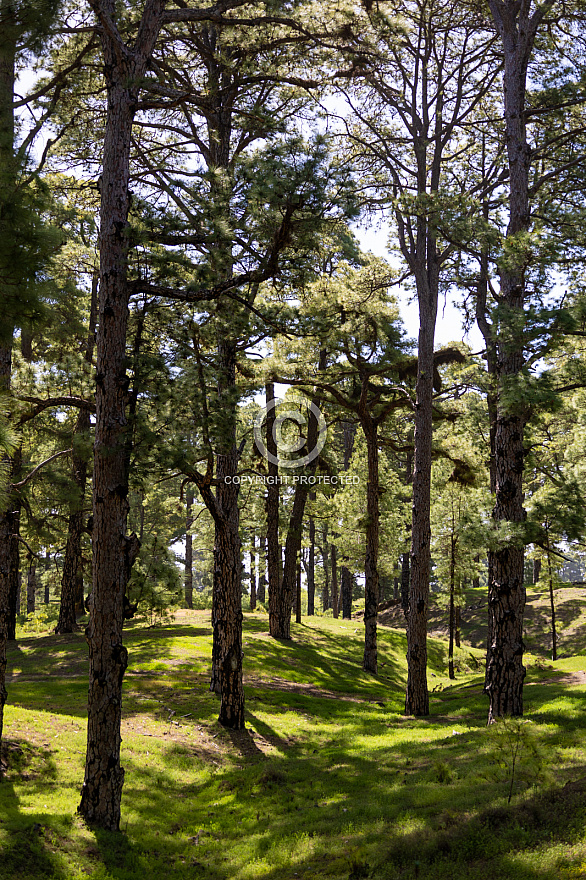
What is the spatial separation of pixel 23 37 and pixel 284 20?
4.59 m

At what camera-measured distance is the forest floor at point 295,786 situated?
6.09 meters

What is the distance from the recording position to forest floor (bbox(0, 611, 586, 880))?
20.0ft

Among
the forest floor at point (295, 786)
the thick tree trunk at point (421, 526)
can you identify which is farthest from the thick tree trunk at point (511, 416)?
the thick tree trunk at point (421, 526)

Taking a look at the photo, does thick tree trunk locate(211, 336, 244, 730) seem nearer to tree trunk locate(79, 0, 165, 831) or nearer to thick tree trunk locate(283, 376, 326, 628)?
tree trunk locate(79, 0, 165, 831)

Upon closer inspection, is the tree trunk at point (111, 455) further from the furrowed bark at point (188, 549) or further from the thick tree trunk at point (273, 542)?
the furrowed bark at point (188, 549)

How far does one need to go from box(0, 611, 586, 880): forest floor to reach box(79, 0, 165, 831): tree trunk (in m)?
0.73

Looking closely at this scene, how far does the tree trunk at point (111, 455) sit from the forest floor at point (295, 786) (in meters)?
0.73

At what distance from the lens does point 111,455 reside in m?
7.60

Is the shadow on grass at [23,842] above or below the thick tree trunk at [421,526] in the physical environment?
below

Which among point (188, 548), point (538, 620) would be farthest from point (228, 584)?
point (188, 548)

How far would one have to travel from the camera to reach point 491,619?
10875 mm

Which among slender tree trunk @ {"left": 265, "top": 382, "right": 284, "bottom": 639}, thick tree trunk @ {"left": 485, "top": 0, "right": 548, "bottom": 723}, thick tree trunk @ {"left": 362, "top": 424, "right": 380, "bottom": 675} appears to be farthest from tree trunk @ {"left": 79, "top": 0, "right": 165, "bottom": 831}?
slender tree trunk @ {"left": 265, "top": 382, "right": 284, "bottom": 639}

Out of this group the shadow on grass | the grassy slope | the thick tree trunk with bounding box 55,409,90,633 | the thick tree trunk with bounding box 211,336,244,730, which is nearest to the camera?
the shadow on grass

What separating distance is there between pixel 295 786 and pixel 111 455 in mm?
6095
